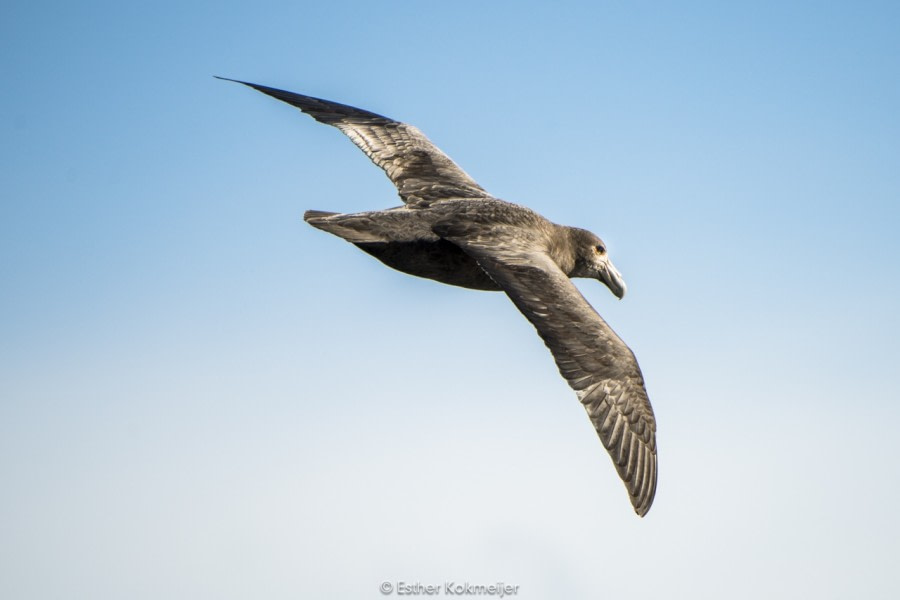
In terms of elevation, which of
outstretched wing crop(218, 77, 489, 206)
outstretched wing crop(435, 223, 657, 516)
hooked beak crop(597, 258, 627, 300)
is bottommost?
outstretched wing crop(435, 223, 657, 516)

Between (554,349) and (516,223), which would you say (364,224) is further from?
(554,349)

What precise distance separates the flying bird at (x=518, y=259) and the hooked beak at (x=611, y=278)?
20mm

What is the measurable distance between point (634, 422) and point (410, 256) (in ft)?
11.7

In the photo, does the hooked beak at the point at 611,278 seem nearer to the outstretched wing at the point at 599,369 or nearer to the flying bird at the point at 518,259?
the flying bird at the point at 518,259

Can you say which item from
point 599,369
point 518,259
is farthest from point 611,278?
point 599,369

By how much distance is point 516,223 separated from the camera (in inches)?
597

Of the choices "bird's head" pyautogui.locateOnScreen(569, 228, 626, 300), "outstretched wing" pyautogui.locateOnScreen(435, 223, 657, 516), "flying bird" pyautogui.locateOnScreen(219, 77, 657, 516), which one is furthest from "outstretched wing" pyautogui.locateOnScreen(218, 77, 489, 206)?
"outstretched wing" pyautogui.locateOnScreen(435, 223, 657, 516)

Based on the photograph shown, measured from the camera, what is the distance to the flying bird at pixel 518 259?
12727 millimetres

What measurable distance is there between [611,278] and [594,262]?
0.34m

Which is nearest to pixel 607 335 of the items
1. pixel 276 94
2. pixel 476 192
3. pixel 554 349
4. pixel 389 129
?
pixel 554 349

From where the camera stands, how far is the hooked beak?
16531 mm

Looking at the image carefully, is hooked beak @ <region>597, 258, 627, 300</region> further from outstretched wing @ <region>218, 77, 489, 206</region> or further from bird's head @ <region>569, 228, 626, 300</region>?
outstretched wing @ <region>218, 77, 489, 206</region>

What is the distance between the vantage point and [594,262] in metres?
16.5

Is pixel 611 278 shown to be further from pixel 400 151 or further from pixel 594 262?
pixel 400 151
